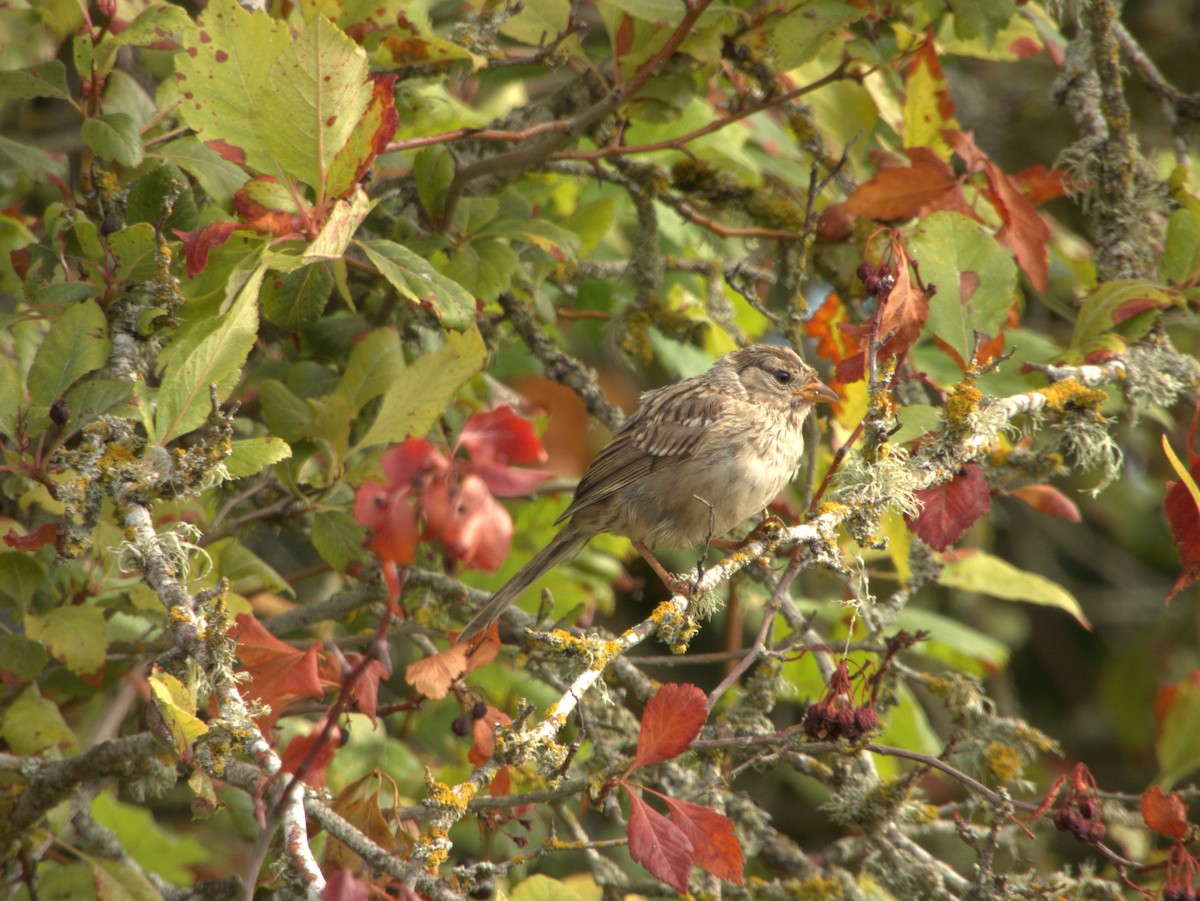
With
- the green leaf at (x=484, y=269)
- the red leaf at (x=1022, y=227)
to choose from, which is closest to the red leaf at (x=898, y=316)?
the red leaf at (x=1022, y=227)

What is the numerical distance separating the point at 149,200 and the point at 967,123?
16.8 ft

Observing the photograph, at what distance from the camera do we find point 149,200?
286 cm

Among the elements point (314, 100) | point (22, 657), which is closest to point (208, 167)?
point (314, 100)

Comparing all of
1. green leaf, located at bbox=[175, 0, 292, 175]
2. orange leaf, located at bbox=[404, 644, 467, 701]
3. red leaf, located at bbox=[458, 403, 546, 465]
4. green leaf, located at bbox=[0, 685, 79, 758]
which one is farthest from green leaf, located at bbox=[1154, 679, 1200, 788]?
green leaf, located at bbox=[0, 685, 79, 758]

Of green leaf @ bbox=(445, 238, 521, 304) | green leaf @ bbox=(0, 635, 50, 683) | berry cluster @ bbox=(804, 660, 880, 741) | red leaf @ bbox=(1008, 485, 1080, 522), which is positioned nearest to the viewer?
berry cluster @ bbox=(804, 660, 880, 741)

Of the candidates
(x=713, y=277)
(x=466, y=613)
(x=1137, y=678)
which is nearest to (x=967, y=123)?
(x=713, y=277)

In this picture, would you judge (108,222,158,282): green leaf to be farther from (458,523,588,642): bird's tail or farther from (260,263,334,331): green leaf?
(458,523,588,642): bird's tail

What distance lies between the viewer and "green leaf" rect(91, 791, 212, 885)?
11.9 ft

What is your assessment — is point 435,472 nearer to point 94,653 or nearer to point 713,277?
point 94,653

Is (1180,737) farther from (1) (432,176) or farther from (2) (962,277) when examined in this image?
(1) (432,176)

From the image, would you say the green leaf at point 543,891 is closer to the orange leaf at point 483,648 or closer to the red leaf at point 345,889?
the orange leaf at point 483,648

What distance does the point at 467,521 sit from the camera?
5.11ft

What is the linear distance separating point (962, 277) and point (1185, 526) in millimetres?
861

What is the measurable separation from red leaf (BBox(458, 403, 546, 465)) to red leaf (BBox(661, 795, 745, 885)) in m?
0.82
